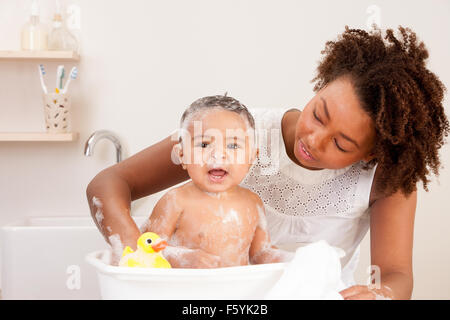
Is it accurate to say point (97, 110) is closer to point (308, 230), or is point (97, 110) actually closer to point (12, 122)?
point (12, 122)

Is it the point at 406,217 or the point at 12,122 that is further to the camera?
the point at 12,122

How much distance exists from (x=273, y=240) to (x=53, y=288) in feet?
3.19

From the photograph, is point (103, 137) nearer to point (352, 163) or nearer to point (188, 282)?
point (352, 163)

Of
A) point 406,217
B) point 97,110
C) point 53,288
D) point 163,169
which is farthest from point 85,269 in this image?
point 406,217

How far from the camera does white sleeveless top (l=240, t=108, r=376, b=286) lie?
1.31 metres

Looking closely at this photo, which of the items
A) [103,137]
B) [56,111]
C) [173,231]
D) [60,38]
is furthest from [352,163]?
[60,38]

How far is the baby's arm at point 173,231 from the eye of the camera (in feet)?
2.88

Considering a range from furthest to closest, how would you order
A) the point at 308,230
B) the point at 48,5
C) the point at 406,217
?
the point at 48,5
the point at 308,230
the point at 406,217

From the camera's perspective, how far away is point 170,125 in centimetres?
210

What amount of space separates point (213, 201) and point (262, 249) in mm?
130

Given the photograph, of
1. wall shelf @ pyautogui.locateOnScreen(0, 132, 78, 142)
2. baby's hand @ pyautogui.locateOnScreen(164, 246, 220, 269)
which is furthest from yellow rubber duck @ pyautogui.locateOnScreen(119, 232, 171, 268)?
wall shelf @ pyautogui.locateOnScreen(0, 132, 78, 142)

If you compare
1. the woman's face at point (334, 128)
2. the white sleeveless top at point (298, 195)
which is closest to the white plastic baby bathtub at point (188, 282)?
the woman's face at point (334, 128)

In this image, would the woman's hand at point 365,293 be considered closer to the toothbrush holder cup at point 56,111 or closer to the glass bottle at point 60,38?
the toothbrush holder cup at point 56,111

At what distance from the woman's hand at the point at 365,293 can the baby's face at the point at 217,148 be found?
27 cm
